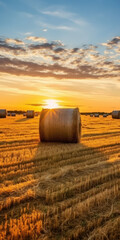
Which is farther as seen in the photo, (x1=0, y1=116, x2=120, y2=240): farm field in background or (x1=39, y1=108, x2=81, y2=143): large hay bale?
(x1=39, y1=108, x2=81, y2=143): large hay bale

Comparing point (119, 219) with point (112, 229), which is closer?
point (112, 229)

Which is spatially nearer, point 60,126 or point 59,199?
point 59,199

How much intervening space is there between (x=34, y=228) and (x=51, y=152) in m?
5.21

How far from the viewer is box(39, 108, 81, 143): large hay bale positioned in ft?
34.1

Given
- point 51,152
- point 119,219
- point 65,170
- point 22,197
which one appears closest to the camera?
point 119,219

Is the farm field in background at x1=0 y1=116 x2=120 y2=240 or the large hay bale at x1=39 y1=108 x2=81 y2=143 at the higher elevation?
the large hay bale at x1=39 y1=108 x2=81 y2=143

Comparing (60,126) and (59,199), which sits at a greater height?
(60,126)

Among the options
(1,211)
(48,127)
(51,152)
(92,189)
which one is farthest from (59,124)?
(1,211)

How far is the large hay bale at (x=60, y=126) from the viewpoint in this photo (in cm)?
1040

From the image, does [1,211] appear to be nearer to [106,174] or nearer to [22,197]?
[22,197]

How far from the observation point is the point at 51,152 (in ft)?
27.3

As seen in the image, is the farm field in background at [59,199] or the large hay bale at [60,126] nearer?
the farm field in background at [59,199]

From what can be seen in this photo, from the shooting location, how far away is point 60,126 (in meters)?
10.4

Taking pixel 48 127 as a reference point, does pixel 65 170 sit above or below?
below
